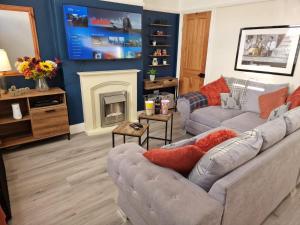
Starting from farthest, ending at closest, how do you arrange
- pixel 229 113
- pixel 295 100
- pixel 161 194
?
pixel 229 113 < pixel 295 100 < pixel 161 194

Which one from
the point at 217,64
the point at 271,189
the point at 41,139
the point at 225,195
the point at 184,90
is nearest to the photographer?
the point at 225,195

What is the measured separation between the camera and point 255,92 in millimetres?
3199

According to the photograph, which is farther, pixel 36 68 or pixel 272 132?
pixel 36 68

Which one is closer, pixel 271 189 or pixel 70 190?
pixel 271 189

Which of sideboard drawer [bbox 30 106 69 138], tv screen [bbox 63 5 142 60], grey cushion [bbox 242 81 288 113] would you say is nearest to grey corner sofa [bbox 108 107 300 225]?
grey cushion [bbox 242 81 288 113]

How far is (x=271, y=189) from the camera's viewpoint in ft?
5.30

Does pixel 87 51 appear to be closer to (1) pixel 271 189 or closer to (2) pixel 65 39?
(2) pixel 65 39

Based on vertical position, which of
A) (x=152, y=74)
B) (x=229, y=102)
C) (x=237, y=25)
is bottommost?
(x=229, y=102)

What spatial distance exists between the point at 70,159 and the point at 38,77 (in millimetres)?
1264

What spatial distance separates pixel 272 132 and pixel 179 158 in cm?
77

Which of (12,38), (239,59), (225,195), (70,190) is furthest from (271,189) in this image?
(12,38)

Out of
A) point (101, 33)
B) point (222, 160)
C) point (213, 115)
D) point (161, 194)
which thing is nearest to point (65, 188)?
point (161, 194)

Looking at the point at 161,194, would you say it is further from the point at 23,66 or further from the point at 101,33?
the point at 101,33

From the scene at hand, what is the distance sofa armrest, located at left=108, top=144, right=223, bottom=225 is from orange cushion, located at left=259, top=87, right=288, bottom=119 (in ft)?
7.26
